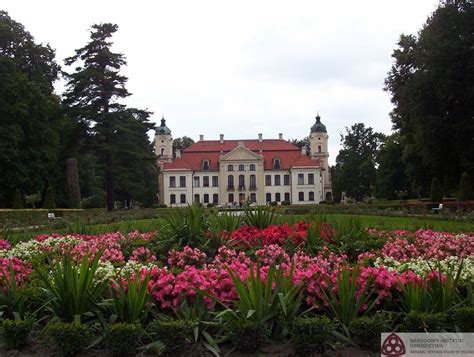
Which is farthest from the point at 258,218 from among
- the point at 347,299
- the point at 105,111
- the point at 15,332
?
the point at 105,111

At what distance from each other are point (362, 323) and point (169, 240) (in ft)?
13.3

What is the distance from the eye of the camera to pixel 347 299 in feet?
12.7

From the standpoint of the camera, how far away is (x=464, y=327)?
3.62 meters

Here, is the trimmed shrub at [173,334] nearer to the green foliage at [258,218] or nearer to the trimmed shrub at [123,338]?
the trimmed shrub at [123,338]

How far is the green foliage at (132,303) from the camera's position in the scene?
12.9 feet

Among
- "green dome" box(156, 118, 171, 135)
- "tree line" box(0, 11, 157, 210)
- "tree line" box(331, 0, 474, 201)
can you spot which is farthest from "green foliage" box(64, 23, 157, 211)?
"green dome" box(156, 118, 171, 135)

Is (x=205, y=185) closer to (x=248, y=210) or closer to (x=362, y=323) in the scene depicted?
(x=248, y=210)

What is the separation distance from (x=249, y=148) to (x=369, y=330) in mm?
72708

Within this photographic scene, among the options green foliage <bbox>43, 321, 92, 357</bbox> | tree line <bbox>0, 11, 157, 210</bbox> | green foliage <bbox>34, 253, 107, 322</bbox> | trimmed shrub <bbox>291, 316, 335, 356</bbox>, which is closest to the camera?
trimmed shrub <bbox>291, 316, 335, 356</bbox>

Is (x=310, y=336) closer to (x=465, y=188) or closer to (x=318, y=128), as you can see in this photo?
(x=465, y=188)

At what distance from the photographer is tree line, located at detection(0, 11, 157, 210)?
3055 cm

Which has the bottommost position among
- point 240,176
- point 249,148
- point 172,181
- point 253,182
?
point 253,182
